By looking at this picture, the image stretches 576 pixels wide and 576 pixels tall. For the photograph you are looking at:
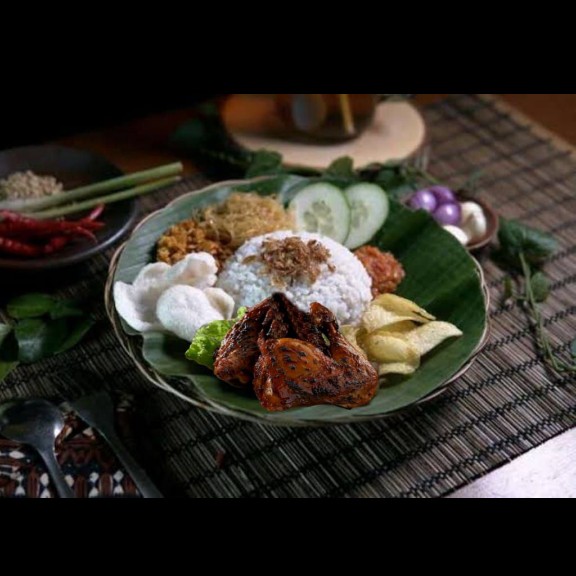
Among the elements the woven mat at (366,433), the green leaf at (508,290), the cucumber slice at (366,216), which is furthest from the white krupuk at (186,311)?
the green leaf at (508,290)

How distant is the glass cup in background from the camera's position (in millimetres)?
3982

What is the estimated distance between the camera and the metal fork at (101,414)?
2.25 m

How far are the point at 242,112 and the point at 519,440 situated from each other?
2.45 meters

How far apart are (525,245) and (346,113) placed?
1.23 m

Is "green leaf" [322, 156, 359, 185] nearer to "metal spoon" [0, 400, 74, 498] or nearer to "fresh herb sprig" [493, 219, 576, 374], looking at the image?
"fresh herb sprig" [493, 219, 576, 374]

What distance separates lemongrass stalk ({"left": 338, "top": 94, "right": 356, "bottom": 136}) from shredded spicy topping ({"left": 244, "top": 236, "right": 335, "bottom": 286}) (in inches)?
54.4

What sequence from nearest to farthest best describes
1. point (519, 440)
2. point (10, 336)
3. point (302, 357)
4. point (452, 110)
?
1. point (302, 357)
2. point (519, 440)
3. point (10, 336)
4. point (452, 110)

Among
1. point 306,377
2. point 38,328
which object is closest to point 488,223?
point 306,377

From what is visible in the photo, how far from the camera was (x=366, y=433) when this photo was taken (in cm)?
250

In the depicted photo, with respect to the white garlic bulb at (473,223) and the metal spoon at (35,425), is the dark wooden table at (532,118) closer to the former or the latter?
the white garlic bulb at (473,223)

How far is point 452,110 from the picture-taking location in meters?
4.43

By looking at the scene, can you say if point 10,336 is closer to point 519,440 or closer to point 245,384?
point 245,384

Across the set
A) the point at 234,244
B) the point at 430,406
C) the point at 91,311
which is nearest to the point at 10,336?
the point at 91,311

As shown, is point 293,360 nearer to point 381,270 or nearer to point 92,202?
point 381,270
